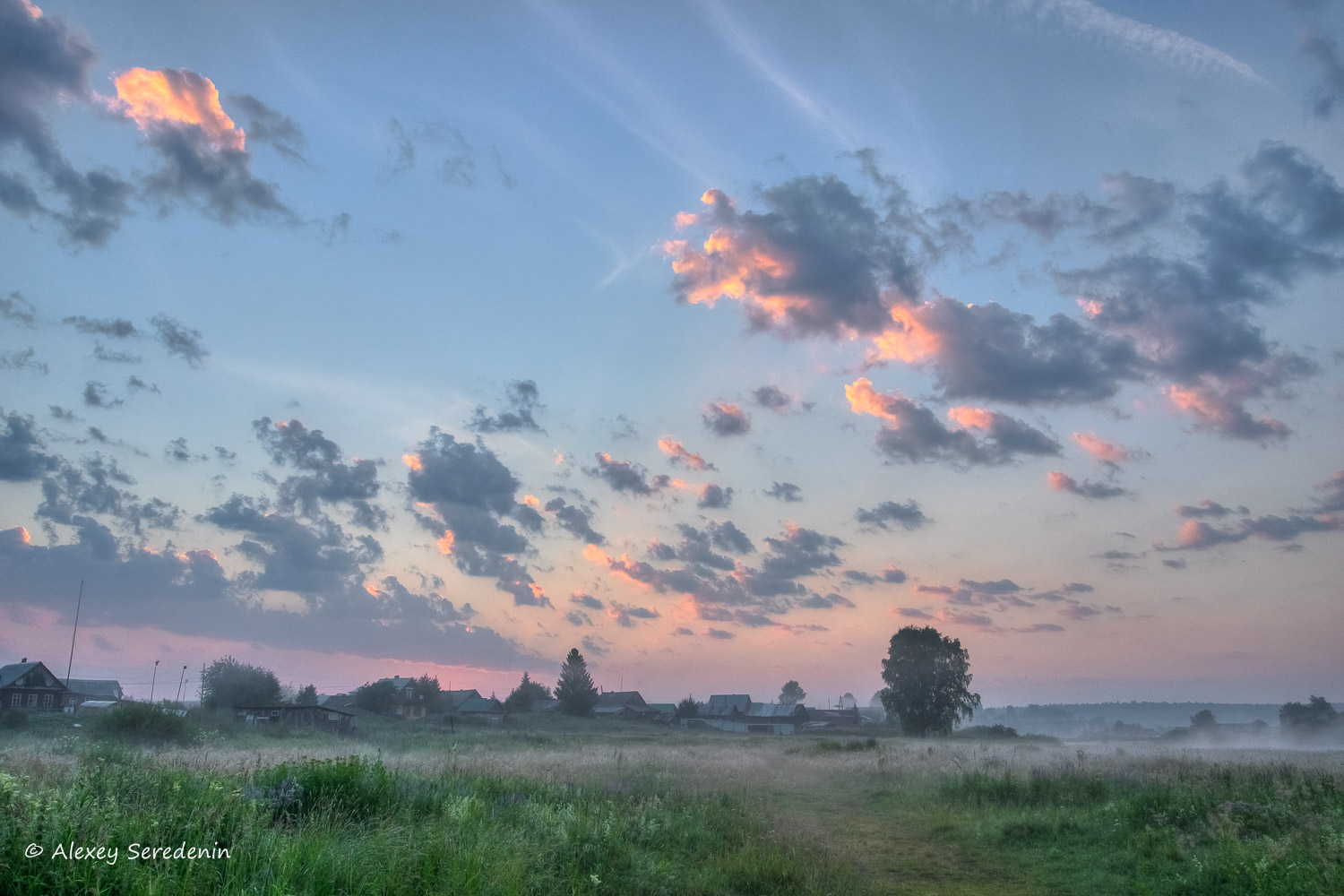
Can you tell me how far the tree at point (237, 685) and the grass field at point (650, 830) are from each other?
260ft

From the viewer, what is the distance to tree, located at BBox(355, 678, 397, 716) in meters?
103

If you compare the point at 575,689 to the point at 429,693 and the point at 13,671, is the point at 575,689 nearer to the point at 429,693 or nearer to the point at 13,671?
the point at 429,693

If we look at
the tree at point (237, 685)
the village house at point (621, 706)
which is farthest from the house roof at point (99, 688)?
the village house at point (621, 706)

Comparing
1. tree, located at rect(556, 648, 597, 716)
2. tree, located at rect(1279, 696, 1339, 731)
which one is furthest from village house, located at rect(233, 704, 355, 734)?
tree, located at rect(1279, 696, 1339, 731)

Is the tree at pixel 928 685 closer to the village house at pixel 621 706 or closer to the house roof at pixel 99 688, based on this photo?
the village house at pixel 621 706

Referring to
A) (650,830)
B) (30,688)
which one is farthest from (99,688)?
(650,830)

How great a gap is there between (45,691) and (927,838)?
317 ft

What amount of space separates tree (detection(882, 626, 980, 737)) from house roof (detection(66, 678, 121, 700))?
10998 cm

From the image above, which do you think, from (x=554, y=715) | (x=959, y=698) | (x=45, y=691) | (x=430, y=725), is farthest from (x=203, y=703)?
(x=959, y=698)

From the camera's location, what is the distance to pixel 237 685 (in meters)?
88.9

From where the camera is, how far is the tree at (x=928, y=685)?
80.4 m

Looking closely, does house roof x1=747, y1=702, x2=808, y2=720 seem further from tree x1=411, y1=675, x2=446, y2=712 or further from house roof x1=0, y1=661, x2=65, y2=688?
house roof x1=0, y1=661, x2=65, y2=688

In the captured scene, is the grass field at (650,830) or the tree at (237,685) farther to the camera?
the tree at (237,685)

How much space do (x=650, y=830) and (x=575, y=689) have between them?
107745 mm
